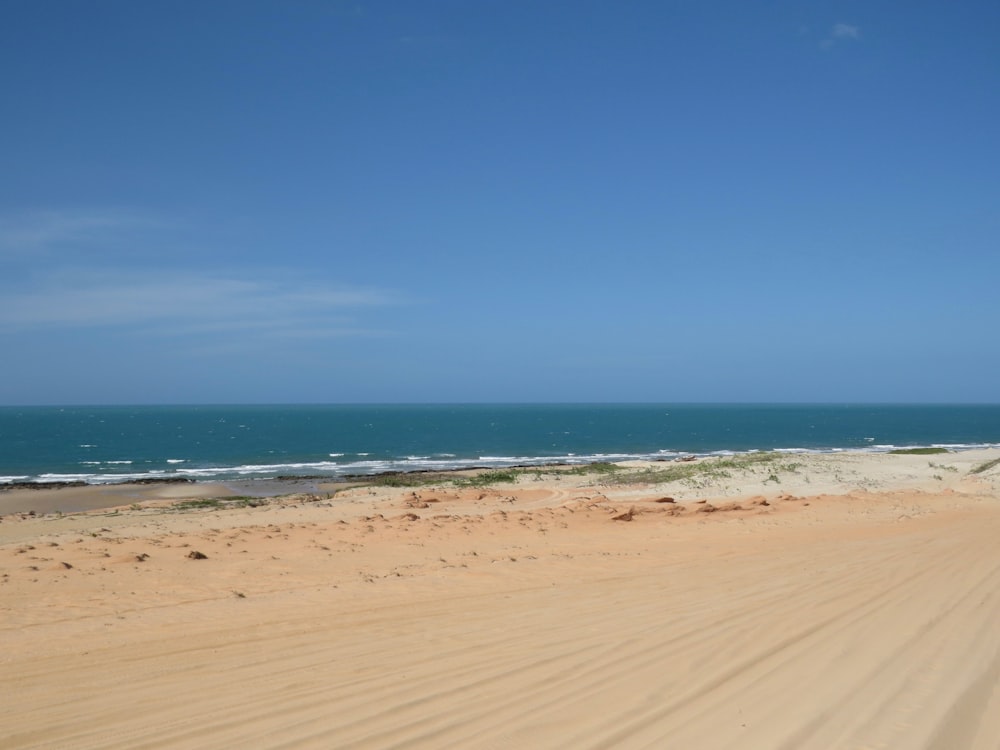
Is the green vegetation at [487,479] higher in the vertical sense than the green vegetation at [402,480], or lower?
higher

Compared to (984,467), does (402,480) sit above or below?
below

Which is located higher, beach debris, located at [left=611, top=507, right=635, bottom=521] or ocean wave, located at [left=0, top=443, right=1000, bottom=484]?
beach debris, located at [left=611, top=507, right=635, bottom=521]

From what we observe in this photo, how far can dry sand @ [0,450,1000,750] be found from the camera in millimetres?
4461

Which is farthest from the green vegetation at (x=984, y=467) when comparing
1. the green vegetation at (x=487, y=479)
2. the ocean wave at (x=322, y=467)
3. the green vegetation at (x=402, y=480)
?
the green vegetation at (x=402, y=480)

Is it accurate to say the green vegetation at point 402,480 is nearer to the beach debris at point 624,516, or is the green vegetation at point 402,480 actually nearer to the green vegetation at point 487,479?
the green vegetation at point 487,479

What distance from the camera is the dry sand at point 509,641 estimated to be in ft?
14.6

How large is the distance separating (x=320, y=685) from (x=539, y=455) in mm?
53398

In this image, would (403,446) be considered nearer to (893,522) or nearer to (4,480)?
(4,480)

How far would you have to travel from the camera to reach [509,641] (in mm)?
6430

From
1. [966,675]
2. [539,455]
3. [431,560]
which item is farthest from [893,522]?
[539,455]

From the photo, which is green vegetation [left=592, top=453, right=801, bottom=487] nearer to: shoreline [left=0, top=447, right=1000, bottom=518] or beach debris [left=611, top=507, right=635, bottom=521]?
shoreline [left=0, top=447, right=1000, bottom=518]

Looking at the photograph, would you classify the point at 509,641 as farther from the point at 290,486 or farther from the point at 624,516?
the point at 290,486

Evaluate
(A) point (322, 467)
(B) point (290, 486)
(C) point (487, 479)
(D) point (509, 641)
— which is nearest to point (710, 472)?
(C) point (487, 479)

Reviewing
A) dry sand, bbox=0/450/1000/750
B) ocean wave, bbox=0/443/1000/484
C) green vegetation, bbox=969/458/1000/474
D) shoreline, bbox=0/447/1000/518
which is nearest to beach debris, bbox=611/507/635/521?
dry sand, bbox=0/450/1000/750
